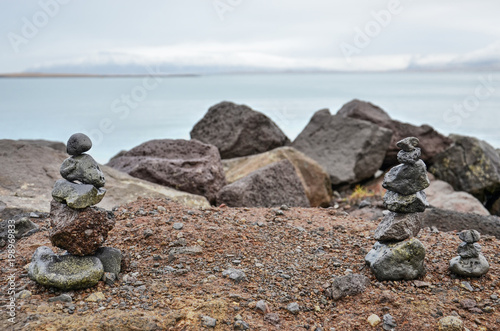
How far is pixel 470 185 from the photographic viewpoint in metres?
12.7

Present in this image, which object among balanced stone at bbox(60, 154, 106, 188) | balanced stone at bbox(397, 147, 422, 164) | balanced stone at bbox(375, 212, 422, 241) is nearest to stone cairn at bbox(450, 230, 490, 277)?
balanced stone at bbox(375, 212, 422, 241)

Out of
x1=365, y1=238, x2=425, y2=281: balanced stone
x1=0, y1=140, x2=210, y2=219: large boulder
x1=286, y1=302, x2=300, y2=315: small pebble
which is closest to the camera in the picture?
x1=286, y1=302, x2=300, y2=315: small pebble

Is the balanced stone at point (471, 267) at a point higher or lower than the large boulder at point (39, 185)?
lower

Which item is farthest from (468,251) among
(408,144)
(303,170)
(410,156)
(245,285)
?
(303,170)

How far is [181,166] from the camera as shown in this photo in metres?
9.98

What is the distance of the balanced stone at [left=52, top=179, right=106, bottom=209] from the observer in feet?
15.7

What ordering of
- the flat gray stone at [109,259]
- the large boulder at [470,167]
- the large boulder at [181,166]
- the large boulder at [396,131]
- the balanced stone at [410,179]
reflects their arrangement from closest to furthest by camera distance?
1. the flat gray stone at [109,259]
2. the balanced stone at [410,179]
3. the large boulder at [181,166]
4. the large boulder at [470,167]
5. the large boulder at [396,131]

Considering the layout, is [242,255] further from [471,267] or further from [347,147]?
[347,147]

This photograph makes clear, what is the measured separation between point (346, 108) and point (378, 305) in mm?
10959

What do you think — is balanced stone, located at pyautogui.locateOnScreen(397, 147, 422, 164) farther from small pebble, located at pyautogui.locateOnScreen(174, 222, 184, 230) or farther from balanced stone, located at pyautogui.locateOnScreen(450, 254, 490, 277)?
small pebble, located at pyautogui.locateOnScreen(174, 222, 184, 230)

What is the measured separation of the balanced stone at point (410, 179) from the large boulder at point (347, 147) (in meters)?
7.15

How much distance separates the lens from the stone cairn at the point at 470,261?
205 inches

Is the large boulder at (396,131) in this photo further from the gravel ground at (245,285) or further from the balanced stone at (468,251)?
the balanced stone at (468,251)

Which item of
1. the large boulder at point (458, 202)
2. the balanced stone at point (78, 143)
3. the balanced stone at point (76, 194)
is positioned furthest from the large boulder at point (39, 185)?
the large boulder at point (458, 202)
